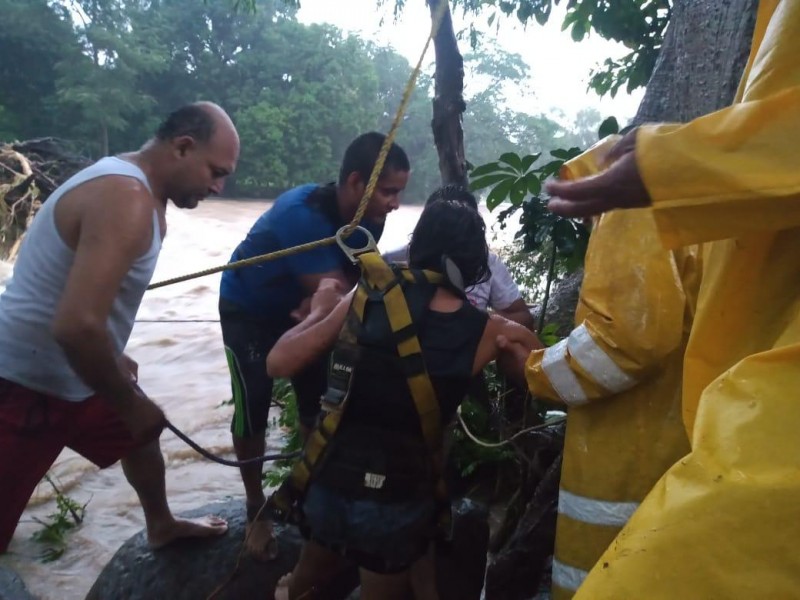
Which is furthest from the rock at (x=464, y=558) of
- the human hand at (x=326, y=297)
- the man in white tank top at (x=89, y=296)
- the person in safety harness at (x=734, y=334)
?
the person in safety harness at (x=734, y=334)

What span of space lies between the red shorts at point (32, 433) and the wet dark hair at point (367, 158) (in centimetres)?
126

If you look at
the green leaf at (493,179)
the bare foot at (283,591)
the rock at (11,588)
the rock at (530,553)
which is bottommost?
the rock at (11,588)

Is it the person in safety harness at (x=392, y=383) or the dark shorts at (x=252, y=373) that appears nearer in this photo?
the person in safety harness at (x=392, y=383)

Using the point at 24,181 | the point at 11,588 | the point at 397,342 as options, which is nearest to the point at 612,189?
the point at 397,342

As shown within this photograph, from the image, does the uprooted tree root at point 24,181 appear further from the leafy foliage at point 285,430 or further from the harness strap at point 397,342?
the harness strap at point 397,342

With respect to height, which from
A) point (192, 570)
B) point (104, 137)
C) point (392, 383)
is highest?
point (392, 383)

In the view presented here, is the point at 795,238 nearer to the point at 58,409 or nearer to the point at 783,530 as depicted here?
the point at 783,530

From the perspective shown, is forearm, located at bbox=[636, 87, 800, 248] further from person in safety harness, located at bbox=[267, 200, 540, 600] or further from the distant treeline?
the distant treeline

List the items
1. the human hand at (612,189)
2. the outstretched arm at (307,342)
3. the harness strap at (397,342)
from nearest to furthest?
the human hand at (612,189)
the harness strap at (397,342)
the outstretched arm at (307,342)

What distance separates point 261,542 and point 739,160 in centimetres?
236

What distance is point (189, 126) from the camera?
2189mm

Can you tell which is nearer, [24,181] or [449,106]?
[449,106]

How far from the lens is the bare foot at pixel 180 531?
2730mm

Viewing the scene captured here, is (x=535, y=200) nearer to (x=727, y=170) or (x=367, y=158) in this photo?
(x=367, y=158)
